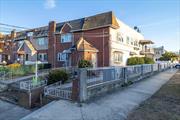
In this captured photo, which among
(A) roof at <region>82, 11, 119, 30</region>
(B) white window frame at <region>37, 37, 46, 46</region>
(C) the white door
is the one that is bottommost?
(C) the white door

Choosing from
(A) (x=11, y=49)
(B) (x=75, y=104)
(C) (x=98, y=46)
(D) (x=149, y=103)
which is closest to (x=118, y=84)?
(D) (x=149, y=103)

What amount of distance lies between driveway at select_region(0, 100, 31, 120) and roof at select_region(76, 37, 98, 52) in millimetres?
11898

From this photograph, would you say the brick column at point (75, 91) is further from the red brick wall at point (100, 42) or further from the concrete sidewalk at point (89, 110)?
the red brick wall at point (100, 42)

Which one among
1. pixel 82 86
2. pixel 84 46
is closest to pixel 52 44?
pixel 84 46

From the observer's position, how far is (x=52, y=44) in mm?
30016

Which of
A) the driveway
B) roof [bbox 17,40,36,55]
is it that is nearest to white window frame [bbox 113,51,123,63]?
the driveway

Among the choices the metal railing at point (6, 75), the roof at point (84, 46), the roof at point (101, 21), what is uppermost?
the roof at point (101, 21)

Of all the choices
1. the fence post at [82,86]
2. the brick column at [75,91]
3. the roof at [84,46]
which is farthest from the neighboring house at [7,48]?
the fence post at [82,86]

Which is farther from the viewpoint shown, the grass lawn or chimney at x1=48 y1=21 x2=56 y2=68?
chimney at x1=48 y1=21 x2=56 y2=68

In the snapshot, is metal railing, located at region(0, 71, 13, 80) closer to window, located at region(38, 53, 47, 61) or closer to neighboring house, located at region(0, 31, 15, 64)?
window, located at region(38, 53, 47, 61)

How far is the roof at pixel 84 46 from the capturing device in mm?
22886

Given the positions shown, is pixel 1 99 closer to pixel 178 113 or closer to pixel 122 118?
pixel 122 118

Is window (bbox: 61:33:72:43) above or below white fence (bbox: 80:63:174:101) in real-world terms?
above

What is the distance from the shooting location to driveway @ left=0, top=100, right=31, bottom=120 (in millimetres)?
10366
